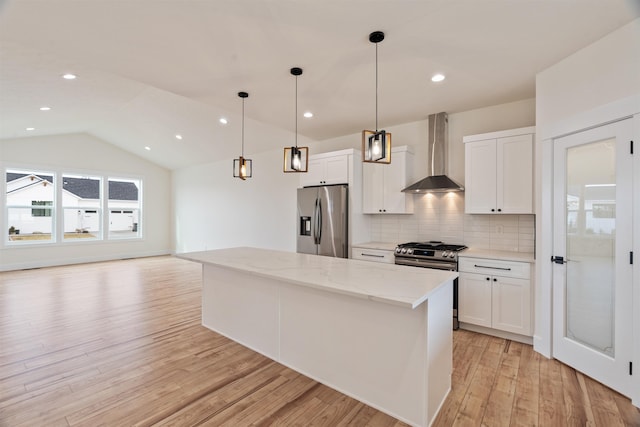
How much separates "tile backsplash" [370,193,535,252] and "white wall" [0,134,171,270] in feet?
24.8

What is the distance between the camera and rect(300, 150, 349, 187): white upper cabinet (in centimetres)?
455

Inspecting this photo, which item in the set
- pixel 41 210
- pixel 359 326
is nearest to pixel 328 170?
pixel 359 326

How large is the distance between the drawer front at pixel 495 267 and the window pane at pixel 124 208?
9.11 m

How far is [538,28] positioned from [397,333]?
8.10ft

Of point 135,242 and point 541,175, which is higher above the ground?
point 541,175

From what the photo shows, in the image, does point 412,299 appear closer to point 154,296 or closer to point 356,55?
point 356,55

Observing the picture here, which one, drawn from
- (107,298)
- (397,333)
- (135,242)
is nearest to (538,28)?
(397,333)

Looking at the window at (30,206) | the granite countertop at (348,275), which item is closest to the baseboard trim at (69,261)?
the window at (30,206)

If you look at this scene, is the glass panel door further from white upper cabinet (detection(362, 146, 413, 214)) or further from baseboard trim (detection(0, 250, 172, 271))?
baseboard trim (detection(0, 250, 172, 271))

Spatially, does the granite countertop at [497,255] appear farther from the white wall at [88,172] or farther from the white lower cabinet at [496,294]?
the white wall at [88,172]

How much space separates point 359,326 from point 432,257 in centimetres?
177

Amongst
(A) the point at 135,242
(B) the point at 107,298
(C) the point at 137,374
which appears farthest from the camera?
(A) the point at 135,242

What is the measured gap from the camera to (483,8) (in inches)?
77.8

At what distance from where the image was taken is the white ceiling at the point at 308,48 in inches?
79.2
